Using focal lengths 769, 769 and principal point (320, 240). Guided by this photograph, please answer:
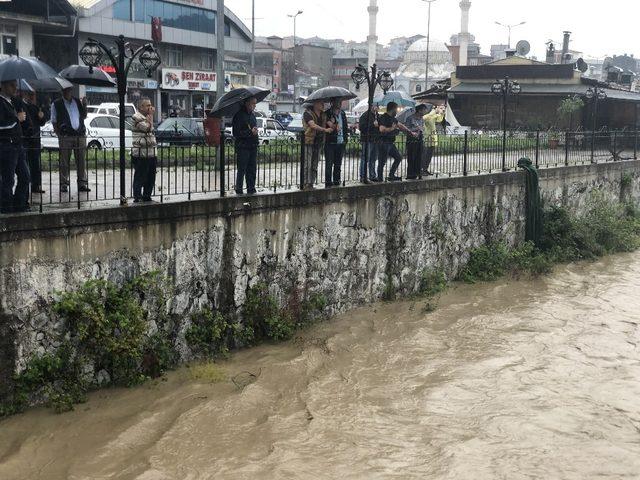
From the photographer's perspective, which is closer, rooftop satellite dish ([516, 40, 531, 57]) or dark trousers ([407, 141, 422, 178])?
dark trousers ([407, 141, 422, 178])

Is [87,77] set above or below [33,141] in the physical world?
above

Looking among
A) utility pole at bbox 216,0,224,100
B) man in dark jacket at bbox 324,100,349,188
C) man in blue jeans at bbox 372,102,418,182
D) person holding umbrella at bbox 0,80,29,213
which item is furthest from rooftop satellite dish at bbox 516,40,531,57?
person holding umbrella at bbox 0,80,29,213

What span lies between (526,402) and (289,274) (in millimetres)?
Answer: 3739

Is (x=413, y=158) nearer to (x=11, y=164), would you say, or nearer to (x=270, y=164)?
(x=270, y=164)

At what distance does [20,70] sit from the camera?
9.19 metres

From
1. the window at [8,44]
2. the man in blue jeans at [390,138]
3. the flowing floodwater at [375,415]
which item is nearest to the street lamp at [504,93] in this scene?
the man in blue jeans at [390,138]

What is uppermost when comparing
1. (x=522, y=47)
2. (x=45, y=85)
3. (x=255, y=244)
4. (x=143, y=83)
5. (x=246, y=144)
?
(x=522, y=47)

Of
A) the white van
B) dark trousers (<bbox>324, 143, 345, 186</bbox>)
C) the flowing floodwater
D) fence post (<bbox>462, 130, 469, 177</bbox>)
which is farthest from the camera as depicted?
the white van

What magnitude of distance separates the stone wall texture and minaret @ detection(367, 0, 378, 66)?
63959 millimetres

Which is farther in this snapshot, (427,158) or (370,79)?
(427,158)

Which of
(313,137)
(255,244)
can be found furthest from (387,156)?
(255,244)

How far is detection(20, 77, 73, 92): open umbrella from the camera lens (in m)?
10.3

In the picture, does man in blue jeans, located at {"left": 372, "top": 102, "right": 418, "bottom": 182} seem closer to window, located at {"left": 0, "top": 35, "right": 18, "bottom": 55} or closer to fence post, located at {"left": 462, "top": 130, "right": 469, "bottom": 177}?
fence post, located at {"left": 462, "top": 130, "right": 469, "bottom": 177}

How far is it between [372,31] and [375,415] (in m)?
77.2
